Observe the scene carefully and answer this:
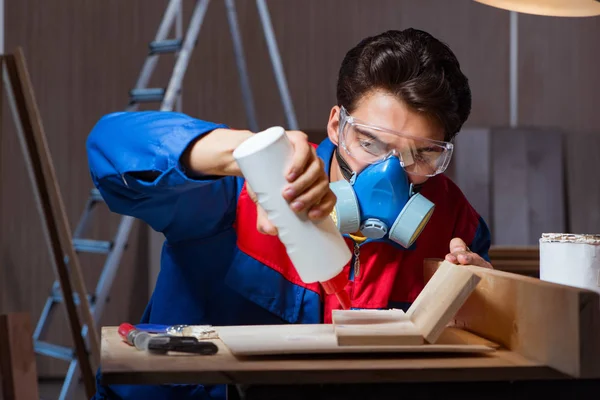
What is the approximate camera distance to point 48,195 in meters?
3.21

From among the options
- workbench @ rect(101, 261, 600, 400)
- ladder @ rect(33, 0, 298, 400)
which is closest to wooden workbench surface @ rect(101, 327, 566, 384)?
workbench @ rect(101, 261, 600, 400)

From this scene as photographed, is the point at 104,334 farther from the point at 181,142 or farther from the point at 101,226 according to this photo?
the point at 101,226

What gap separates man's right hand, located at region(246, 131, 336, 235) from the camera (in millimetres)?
1038

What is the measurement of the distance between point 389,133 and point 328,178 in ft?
0.68

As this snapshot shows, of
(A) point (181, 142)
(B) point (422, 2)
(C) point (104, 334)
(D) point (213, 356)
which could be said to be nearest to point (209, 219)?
(A) point (181, 142)

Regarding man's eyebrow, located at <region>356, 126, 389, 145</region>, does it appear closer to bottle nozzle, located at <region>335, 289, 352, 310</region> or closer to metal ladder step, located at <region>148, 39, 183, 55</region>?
bottle nozzle, located at <region>335, 289, 352, 310</region>

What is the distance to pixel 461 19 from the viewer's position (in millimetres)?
4527

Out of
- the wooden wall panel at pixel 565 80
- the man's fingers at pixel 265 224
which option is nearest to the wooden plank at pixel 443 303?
the man's fingers at pixel 265 224

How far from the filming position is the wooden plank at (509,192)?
431 centimetres

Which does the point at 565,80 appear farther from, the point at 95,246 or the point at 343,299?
the point at 343,299

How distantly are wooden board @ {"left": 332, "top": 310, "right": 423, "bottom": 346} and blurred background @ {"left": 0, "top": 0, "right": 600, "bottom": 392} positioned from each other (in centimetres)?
307

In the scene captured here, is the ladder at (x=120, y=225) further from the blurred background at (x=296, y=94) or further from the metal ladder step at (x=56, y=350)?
the blurred background at (x=296, y=94)

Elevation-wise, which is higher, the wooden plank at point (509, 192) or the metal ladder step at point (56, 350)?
the wooden plank at point (509, 192)

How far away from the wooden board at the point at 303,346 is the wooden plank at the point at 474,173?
3.22 meters
